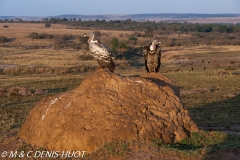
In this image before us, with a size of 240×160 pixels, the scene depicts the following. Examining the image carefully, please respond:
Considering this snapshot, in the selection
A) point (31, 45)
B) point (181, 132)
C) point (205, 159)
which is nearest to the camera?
point (205, 159)

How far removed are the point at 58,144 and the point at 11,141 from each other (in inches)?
55.0

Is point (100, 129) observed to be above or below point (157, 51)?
below

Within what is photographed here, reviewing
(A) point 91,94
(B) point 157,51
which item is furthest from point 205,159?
(B) point 157,51

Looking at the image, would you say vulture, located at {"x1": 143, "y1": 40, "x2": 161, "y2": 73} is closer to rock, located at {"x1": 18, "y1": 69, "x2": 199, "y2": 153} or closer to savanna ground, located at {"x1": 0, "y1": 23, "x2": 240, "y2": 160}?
rock, located at {"x1": 18, "y1": 69, "x2": 199, "y2": 153}

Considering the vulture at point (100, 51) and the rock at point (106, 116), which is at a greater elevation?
the vulture at point (100, 51)

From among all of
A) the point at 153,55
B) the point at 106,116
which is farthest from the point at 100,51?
the point at 153,55

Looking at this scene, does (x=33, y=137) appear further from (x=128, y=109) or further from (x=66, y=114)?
(x=128, y=109)

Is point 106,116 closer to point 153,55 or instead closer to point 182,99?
point 153,55

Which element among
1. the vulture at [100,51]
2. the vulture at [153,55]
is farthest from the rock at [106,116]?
the vulture at [153,55]

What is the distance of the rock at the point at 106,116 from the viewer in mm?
9180

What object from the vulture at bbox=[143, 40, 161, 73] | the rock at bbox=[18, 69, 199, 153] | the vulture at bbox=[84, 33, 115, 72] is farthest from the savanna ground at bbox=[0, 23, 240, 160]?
the vulture at bbox=[84, 33, 115, 72]

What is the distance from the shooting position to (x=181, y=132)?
9.80 meters

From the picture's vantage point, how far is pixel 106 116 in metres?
9.47

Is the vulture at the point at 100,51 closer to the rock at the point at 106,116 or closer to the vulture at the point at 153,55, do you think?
the rock at the point at 106,116
